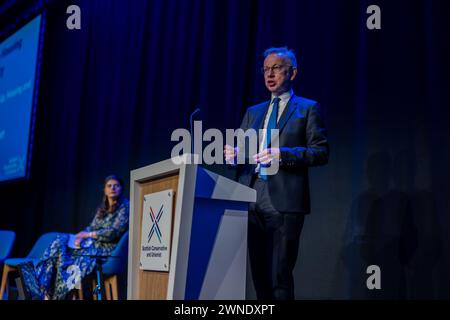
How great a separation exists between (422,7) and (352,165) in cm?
107

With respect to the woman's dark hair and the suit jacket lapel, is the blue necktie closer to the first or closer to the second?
the suit jacket lapel

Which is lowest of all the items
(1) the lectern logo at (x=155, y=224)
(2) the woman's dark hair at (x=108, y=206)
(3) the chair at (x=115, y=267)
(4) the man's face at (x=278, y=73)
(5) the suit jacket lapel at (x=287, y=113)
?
(3) the chair at (x=115, y=267)

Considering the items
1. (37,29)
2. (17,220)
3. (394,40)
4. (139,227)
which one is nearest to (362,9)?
(394,40)

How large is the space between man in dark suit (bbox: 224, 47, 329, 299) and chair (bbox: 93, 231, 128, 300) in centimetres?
198

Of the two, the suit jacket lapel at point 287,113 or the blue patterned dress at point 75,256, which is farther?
the blue patterned dress at point 75,256

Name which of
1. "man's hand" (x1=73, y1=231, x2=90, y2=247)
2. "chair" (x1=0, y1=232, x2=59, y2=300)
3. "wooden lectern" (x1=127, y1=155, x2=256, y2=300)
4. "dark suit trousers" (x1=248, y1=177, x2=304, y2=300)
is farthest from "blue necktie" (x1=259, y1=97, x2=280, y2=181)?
"chair" (x1=0, y1=232, x2=59, y2=300)

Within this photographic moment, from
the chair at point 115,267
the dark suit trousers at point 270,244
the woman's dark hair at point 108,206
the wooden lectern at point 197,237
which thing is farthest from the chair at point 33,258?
the wooden lectern at point 197,237

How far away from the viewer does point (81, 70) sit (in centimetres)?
602

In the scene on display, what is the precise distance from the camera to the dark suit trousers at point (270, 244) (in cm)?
222

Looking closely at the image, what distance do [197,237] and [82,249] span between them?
2844 mm

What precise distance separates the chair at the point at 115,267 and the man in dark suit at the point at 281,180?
77.9 inches

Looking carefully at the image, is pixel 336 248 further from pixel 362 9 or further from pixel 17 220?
pixel 17 220

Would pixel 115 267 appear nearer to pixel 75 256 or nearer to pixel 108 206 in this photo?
pixel 75 256

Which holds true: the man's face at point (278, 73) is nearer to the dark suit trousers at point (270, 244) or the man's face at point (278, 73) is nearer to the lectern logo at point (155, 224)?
the dark suit trousers at point (270, 244)
